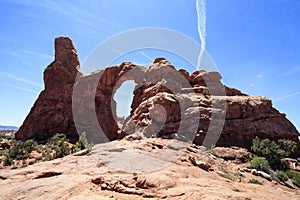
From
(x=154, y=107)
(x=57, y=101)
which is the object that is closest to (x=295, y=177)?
(x=154, y=107)

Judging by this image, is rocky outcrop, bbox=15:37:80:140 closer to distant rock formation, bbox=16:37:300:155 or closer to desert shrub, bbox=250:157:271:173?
distant rock formation, bbox=16:37:300:155

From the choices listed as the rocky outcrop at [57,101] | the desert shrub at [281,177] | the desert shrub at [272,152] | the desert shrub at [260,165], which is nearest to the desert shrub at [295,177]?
the desert shrub at [281,177]

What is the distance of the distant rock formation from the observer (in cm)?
2205

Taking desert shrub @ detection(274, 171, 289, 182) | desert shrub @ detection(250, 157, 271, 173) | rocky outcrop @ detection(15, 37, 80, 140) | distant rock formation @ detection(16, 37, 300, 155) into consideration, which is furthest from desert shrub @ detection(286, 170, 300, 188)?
rocky outcrop @ detection(15, 37, 80, 140)

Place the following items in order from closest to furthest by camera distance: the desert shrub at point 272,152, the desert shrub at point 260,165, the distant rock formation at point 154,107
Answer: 1. the desert shrub at point 260,165
2. the desert shrub at point 272,152
3. the distant rock formation at point 154,107

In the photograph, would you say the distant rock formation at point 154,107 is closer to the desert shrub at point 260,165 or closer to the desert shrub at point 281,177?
the desert shrub at point 260,165

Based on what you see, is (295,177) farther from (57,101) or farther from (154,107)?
(57,101)

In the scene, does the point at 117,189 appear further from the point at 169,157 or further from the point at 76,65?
the point at 76,65

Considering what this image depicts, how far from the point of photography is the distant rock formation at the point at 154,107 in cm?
2205

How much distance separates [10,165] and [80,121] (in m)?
15.4

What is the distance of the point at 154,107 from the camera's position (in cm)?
2206

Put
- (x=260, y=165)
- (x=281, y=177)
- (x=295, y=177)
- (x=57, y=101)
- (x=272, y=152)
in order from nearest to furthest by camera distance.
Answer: (x=281, y=177)
(x=295, y=177)
(x=260, y=165)
(x=272, y=152)
(x=57, y=101)

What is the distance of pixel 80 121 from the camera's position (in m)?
A: 35.7

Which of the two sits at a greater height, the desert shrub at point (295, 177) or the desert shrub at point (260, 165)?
the desert shrub at point (260, 165)
